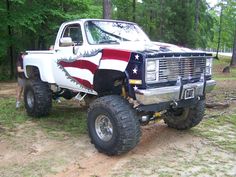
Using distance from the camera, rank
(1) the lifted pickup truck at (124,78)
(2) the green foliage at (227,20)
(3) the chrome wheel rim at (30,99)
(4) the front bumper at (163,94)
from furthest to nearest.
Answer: (2) the green foliage at (227,20) < (3) the chrome wheel rim at (30,99) < (1) the lifted pickup truck at (124,78) < (4) the front bumper at (163,94)

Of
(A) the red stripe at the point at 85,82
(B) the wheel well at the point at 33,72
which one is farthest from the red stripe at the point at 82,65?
(B) the wheel well at the point at 33,72

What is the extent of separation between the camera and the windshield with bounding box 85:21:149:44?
23.0 ft

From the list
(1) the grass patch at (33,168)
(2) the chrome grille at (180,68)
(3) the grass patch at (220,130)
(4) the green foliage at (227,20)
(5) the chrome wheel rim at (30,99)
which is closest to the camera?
(1) the grass patch at (33,168)

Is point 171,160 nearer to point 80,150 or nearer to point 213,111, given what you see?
point 80,150

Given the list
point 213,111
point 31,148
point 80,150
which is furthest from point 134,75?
point 213,111

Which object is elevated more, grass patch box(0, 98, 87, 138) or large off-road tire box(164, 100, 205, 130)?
large off-road tire box(164, 100, 205, 130)

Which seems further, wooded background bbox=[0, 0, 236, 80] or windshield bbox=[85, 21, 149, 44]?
wooded background bbox=[0, 0, 236, 80]

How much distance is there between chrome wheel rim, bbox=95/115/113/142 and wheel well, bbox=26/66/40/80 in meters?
3.24

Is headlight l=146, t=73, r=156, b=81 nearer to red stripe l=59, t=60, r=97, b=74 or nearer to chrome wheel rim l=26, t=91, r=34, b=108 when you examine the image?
red stripe l=59, t=60, r=97, b=74

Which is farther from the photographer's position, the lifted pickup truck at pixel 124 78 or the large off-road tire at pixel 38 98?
the large off-road tire at pixel 38 98

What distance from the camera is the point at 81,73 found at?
678 centimetres

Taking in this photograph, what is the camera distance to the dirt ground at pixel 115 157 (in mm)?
5266

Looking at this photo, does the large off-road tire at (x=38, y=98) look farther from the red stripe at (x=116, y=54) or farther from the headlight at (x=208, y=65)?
the headlight at (x=208, y=65)

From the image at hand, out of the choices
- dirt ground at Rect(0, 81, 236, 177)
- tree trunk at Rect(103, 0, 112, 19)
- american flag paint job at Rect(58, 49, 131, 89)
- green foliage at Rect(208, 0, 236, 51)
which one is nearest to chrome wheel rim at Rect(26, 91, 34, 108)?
dirt ground at Rect(0, 81, 236, 177)
